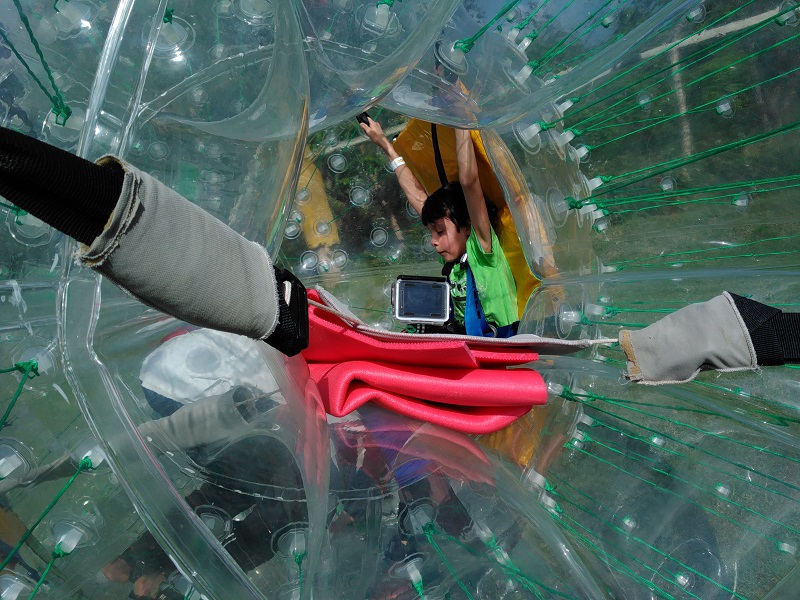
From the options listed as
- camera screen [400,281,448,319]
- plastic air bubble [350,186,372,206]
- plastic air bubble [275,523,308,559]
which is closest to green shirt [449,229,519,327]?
camera screen [400,281,448,319]

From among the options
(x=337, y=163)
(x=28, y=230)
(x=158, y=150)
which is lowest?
(x=28, y=230)

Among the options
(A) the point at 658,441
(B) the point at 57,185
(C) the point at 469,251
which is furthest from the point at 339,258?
(B) the point at 57,185

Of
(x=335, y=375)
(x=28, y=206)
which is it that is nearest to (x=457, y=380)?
(x=335, y=375)

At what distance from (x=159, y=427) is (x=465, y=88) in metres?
0.95

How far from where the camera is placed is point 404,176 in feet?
6.02

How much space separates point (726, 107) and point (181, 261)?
125 cm

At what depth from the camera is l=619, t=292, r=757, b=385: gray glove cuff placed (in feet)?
3.23

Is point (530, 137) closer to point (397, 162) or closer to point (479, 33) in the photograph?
point (479, 33)

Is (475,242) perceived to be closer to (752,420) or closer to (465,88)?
(465,88)

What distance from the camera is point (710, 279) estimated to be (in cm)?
139

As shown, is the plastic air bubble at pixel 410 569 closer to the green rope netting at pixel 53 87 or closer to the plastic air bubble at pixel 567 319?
the plastic air bubble at pixel 567 319

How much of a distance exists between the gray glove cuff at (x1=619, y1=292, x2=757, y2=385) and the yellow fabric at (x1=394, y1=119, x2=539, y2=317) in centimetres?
61

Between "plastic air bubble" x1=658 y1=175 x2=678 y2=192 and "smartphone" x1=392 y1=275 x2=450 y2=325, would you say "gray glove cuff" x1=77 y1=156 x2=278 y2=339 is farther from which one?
"plastic air bubble" x1=658 y1=175 x2=678 y2=192

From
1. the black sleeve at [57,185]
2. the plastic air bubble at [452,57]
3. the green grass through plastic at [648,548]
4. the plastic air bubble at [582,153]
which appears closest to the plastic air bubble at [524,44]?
the plastic air bubble at [452,57]
